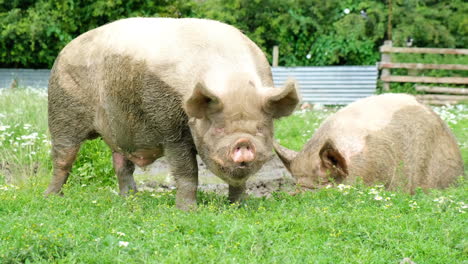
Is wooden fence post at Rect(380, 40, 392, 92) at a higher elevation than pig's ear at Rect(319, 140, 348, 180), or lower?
lower

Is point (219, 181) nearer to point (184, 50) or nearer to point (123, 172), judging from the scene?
point (123, 172)

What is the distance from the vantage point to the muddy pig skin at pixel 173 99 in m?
4.92

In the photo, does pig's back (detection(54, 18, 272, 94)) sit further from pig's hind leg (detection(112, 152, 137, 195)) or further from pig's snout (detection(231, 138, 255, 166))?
pig's hind leg (detection(112, 152, 137, 195))

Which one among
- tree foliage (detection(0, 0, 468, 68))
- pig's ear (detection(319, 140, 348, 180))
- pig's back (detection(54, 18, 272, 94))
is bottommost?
tree foliage (detection(0, 0, 468, 68))

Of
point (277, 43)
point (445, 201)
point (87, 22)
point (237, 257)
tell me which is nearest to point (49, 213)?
point (237, 257)

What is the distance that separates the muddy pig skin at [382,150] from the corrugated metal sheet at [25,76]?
14.2 meters

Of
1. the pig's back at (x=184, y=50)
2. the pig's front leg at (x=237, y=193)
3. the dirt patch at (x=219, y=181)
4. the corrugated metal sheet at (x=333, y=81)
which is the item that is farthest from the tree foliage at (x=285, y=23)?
the pig's front leg at (x=237, y=193)

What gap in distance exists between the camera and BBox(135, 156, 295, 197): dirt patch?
8.45m

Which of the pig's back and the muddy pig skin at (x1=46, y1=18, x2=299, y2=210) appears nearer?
the muddy pig skin at (x1=46, y1=18, x2=299, y2=210)

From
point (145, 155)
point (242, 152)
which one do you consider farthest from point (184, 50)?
point (242, 152)

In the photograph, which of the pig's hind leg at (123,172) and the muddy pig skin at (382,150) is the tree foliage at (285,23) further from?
the muddy pig skin at (382,150)

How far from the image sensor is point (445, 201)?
18.5 feet

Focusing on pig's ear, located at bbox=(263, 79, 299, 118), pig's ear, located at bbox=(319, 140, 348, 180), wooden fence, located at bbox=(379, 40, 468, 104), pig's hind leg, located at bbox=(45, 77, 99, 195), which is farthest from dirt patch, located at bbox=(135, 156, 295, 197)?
wooden fence, located at bbox=(379, 40, 468, 104)

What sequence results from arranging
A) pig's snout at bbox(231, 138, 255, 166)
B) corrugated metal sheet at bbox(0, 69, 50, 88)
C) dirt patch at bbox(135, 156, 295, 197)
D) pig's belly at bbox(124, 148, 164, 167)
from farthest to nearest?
corrugated metal sheet at bbox(0, 69, 50, 88)
dirt patch at bbox(135, 156, 295, 197)
pig's belly at bbox(124, 148, 164, 167)
pig's snout at bbox(231, 138, 255, 166)
